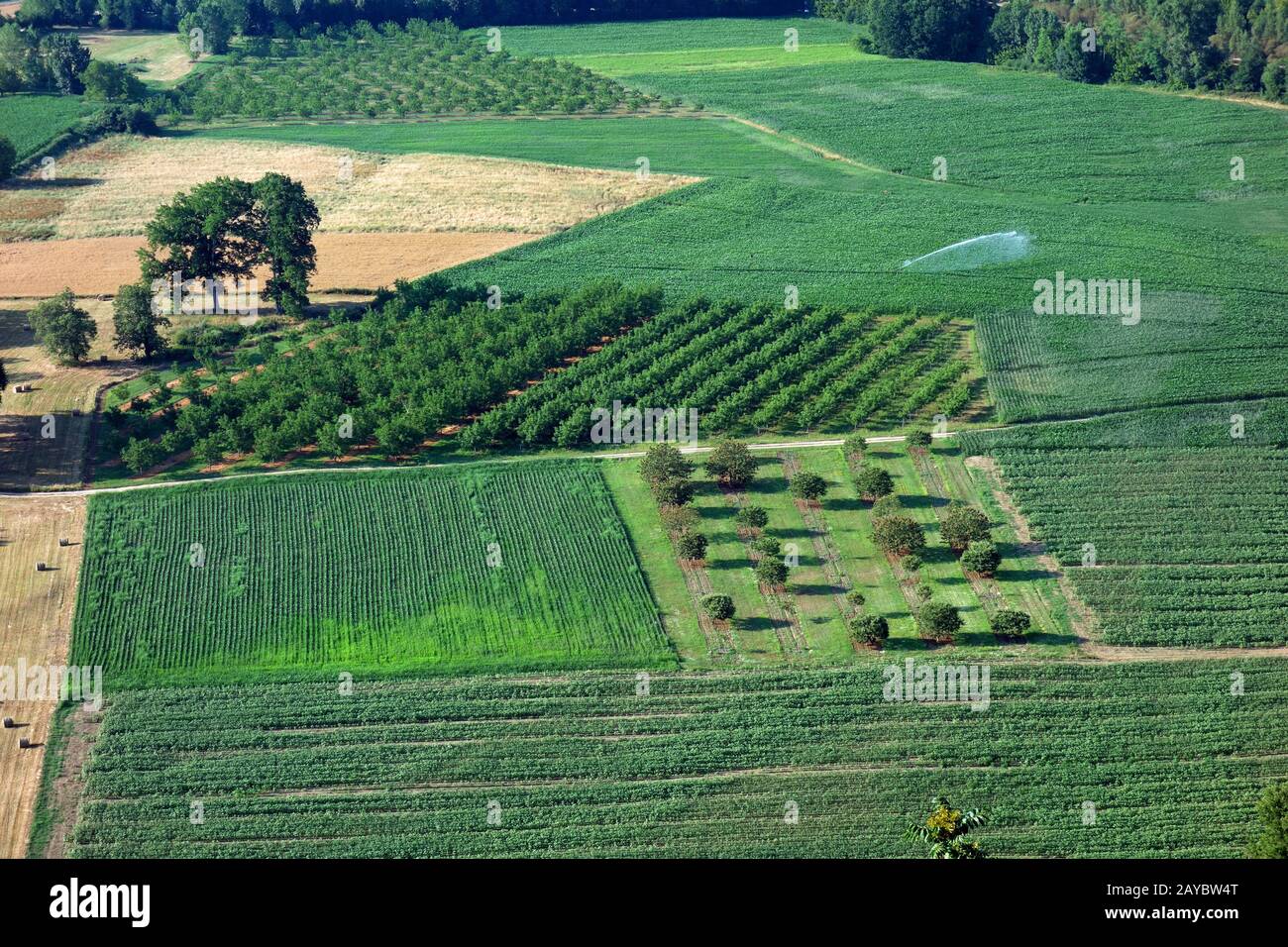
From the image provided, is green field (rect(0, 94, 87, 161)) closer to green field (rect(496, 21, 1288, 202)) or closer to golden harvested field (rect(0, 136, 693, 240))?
golden harvested field (rect(0, 136, 693, 240))

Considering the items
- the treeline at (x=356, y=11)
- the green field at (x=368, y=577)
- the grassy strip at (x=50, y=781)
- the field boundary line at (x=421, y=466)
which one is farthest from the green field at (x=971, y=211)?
the grassy strip at (x=50, y=781)

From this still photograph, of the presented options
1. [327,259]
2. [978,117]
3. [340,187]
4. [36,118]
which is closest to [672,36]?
[978,117]

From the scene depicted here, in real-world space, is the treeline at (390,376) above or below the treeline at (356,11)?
below

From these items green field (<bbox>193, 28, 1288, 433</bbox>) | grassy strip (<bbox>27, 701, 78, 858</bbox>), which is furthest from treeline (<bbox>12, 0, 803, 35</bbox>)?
grassy strip (<bbox>27, 701, 78, 858</bbox>)

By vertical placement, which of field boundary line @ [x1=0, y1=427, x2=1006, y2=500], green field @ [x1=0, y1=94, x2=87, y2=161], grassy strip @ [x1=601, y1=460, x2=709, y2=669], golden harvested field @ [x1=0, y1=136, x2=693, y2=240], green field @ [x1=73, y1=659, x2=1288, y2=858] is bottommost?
green field @ [x1=73, y1=659, x2=1288, y2=858]

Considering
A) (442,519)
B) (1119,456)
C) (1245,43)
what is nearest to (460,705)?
(442,519)

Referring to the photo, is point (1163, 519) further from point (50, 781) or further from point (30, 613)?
point (30, 613)

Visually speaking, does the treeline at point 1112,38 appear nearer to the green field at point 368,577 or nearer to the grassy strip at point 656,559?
the grassy strip at point 656,559
